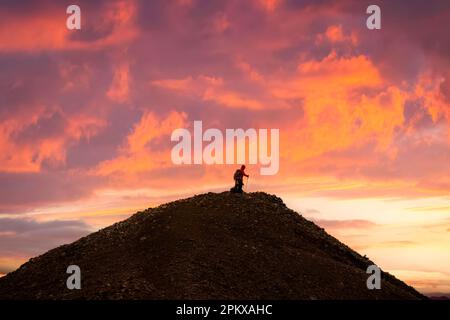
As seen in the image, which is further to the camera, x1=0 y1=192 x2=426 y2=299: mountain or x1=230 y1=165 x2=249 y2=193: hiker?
x1=230 y1=165 x2=249 y2=193: hiker

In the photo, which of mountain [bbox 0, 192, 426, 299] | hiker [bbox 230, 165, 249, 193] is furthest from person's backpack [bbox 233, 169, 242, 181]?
mountain [bbox 0, 192, 426, 299]

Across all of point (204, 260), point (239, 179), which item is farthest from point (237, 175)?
point (204, 260)

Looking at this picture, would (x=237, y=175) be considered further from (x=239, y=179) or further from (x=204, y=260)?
(x=204, y=260)

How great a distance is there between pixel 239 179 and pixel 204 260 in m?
10.4

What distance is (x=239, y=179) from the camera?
142 feet

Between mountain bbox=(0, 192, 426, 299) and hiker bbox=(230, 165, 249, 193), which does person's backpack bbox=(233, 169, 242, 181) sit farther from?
mountain bbox=(0, 192, 426, 299)

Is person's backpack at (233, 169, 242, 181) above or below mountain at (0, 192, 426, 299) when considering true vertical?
above

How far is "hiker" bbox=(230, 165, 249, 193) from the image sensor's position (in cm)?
4231

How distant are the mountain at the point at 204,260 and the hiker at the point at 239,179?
26.5 inches

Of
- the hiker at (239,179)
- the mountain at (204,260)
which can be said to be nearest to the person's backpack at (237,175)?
the hiker at (239,179)

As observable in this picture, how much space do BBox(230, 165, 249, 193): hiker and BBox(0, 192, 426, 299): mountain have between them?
26.5 inches

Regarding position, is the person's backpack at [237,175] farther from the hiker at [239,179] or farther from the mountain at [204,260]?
the mountain at [204,260]

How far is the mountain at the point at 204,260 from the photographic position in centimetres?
3194

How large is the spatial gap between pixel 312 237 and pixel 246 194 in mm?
5920
